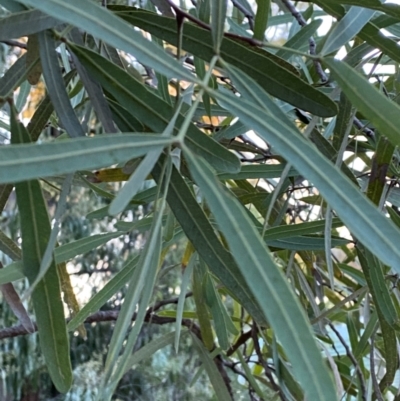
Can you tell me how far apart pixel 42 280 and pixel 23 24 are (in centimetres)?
12

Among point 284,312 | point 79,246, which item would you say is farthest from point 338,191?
point 79,246

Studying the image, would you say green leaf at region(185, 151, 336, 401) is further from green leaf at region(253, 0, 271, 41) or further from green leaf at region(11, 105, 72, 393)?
green leaf at region(253, 0, 271, 41)

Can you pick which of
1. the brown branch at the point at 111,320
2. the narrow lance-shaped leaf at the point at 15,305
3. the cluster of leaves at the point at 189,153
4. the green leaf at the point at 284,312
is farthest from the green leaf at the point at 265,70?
the brown branch at the point at 111,320

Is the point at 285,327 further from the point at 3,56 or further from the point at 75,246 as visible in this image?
the point at 3,56

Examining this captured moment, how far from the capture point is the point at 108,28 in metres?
0.19

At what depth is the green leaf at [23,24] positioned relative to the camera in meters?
0.23

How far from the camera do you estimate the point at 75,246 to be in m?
0.43

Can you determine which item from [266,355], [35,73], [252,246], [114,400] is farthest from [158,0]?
[114,400]

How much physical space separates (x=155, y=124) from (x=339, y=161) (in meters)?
0.12

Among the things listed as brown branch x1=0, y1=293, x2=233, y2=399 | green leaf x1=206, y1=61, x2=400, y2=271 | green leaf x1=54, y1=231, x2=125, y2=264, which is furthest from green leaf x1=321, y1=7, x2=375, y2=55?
brown branch x1=0, y1=293, x2=233, y2=399

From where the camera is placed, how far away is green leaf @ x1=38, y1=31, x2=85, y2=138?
0.25m

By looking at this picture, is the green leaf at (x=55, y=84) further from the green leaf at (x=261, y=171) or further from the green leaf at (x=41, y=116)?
the green leaf at (x=261, y=171)

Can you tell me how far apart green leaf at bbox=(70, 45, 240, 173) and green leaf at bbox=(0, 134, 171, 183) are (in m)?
0.07

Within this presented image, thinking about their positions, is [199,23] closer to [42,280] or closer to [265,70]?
[265,70]
